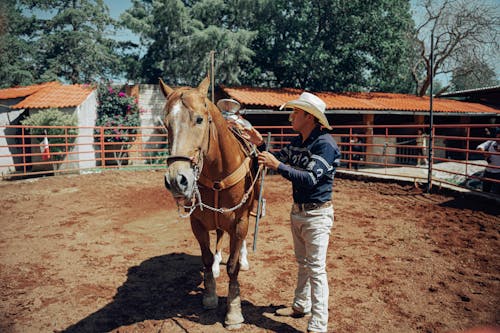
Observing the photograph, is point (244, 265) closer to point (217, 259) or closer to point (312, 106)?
point (217, 259)

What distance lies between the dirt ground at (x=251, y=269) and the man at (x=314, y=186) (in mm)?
519

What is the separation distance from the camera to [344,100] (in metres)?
16.1

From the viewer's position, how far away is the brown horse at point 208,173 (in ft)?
6.98

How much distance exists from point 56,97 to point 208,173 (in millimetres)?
14069

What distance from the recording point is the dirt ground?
292cm

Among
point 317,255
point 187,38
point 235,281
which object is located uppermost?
point 187,38

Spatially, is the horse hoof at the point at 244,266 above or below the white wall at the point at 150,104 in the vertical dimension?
below

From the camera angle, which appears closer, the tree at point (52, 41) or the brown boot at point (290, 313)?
the brown boot at point (290, 313)

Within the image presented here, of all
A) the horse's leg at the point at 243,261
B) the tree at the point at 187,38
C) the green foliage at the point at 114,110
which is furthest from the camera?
the tree at the point at 187,38

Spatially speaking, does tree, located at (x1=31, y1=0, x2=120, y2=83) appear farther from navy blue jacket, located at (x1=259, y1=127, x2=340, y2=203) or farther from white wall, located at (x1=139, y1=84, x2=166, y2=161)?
navy blue jacket, located at (x1=259, y1=127, x2=340, y2=203)

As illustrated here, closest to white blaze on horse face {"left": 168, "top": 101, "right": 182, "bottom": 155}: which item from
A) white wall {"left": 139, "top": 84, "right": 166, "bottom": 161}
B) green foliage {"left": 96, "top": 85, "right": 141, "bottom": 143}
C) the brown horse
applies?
the brown horse

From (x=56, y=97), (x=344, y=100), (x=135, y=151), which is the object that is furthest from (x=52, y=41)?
(x=344, y=100)

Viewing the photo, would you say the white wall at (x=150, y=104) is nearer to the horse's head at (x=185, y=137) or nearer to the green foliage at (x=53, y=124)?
the green foliage at (x=53, y=124)

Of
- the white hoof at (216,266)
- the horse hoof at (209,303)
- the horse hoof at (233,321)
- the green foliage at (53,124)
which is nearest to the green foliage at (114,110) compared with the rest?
the green foliage at (53,124)
